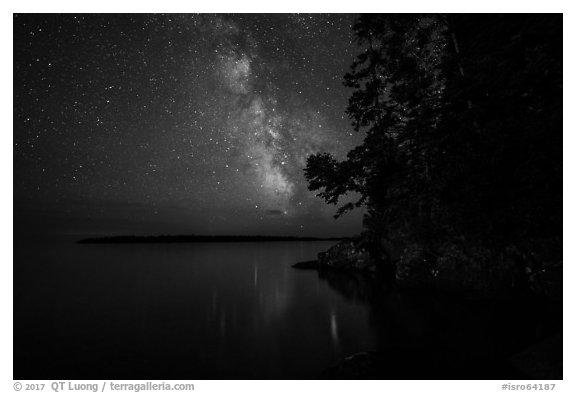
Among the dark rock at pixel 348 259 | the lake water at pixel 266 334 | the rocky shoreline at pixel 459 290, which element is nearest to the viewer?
the rocky shoreline at pixel 459 290

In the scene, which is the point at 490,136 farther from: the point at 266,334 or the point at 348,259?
the point at 348,259

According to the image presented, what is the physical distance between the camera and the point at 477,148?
8.09 meters

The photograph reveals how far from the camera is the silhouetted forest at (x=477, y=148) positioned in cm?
739

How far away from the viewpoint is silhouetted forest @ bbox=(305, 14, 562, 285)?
7.39 m

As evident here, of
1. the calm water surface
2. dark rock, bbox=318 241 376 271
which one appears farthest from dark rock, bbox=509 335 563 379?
dark rock, bbox=318 241 376 271

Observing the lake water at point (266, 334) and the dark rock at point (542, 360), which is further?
the lake water at point (266, 334)

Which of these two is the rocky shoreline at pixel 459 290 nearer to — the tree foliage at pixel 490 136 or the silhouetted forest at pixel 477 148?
the silhouetted forest at pixel 477 148

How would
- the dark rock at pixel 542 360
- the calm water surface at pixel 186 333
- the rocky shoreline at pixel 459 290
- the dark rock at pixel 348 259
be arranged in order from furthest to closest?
the dark rock at pixel 348 259 → the calm water surface at pixel 186 333 → the rocky shoreline at pixel 459 290 → the dark rock at pixel 542 360

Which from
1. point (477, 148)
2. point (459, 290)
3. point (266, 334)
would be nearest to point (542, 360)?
point (477, 148)

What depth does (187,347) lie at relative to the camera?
778cm

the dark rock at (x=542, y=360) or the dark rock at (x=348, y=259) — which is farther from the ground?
the dark rock at (x=542, y=360)

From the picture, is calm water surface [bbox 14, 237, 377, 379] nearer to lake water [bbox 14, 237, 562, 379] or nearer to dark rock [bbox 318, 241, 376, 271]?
lake water [bbox 14, 237, 562, 379]

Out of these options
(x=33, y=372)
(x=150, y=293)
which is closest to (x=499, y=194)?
(x=33, y=372)

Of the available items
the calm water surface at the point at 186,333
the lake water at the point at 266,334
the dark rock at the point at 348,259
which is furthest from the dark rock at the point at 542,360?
the dark rock at the point at 348,259
